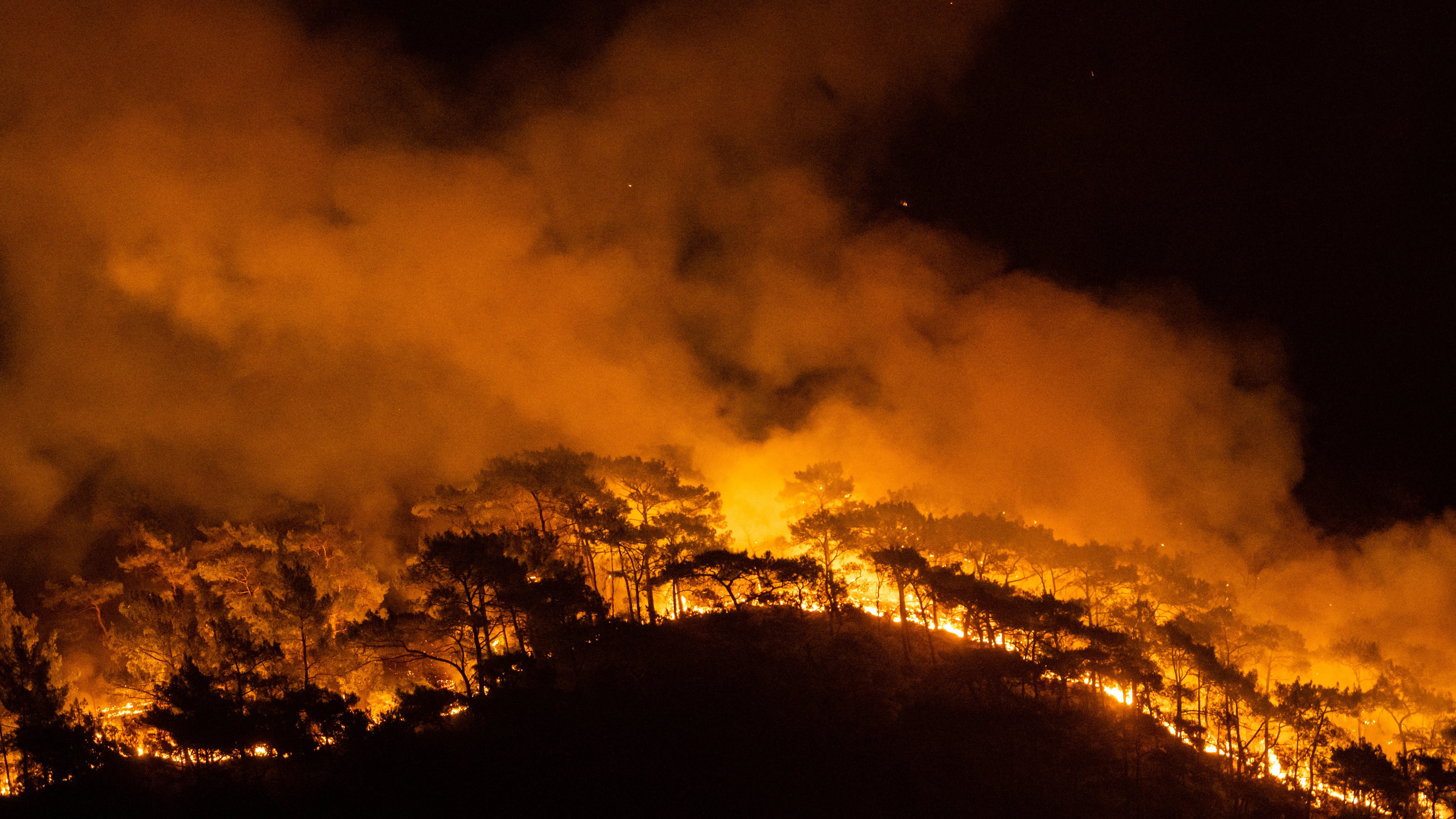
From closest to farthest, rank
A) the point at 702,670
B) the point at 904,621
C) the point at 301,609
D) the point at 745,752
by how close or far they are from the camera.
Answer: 1. the point at 745,752
2. the point at 301,609
3. the point at 702,670
4. the point at 904,621

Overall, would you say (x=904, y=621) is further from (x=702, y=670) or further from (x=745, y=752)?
(x=745, y=752)

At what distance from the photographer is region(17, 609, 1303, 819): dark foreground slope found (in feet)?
54.5

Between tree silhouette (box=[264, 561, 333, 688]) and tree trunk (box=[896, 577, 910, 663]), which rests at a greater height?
tree silhouette (box=[264, 561, 333, 688])

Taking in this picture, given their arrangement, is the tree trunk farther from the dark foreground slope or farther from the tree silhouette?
the tree silhouette

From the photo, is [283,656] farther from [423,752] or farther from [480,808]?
[480,808]

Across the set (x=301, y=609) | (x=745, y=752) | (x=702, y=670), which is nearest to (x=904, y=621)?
(x=702, y=670)

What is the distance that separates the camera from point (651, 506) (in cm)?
2994

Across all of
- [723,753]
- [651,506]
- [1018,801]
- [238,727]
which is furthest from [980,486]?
[238,727]

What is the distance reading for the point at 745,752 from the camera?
19.7m

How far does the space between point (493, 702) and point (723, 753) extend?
18.9 feet

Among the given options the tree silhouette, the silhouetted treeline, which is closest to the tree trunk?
the silhouetted treeline

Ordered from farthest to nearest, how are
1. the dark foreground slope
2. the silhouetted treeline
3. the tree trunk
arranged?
the tree trunk < the silhouetted treeline < the dark foreground slope

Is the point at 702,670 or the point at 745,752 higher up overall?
the point at 702,670

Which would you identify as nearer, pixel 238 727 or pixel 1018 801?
pixel 238 727
